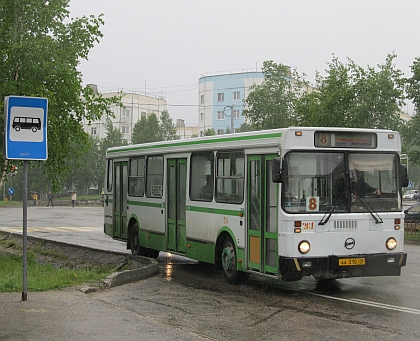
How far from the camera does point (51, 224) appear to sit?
36.0m

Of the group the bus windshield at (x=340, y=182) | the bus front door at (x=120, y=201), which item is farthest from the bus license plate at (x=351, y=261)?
the bus front door at (x=120, y=201)

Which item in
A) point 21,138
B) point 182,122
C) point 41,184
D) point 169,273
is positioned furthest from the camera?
point 182,122

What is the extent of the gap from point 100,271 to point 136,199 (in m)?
3.81

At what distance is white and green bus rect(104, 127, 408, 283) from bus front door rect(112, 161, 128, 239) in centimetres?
496

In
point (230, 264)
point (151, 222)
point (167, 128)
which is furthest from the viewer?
point (167, 128)

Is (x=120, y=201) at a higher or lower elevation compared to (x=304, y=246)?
higher

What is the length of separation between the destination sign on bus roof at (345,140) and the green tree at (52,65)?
356 inches

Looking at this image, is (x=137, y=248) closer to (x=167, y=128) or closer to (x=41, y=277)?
(x=41, y=277)

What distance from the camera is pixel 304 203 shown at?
11.5 m

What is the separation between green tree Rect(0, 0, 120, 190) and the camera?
18391mm

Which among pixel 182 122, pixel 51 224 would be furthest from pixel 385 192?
pixel 182 122

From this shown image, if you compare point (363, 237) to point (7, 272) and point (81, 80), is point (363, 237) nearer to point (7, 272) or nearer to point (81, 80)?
point (7, 272)

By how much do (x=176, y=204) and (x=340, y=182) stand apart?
5085mm

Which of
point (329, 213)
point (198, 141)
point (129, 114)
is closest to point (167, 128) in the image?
point (129, 114)
